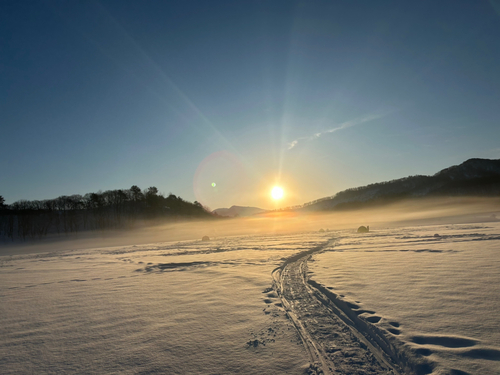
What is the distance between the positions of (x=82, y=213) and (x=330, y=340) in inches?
3486

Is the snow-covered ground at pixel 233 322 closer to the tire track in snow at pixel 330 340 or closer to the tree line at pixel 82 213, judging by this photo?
the tire track in snow at pixel 330 340

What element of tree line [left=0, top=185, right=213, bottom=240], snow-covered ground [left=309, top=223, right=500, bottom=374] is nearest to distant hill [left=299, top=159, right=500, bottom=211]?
tree line [left=0, top=185, right=213, bottom=240]

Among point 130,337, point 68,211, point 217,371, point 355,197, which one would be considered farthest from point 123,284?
point 355,197

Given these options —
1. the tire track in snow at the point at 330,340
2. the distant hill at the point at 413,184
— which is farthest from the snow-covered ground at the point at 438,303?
the distant hill at the point at 413,184

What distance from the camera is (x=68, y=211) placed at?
→ 73.6m

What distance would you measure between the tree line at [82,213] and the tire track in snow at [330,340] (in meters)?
73.2

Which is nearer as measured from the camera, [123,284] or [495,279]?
[495,279]

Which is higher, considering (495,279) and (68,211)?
(68,211)

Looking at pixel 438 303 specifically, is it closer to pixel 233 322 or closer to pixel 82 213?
pixel 233 322

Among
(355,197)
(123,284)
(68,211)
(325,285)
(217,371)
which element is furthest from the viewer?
(355,197)

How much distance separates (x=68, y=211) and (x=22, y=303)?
83330mm

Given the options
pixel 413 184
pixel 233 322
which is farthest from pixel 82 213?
pixel 413 184

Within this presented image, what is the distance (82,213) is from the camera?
74312 millimetres

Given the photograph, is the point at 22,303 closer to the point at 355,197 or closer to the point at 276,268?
the point at 276,268
